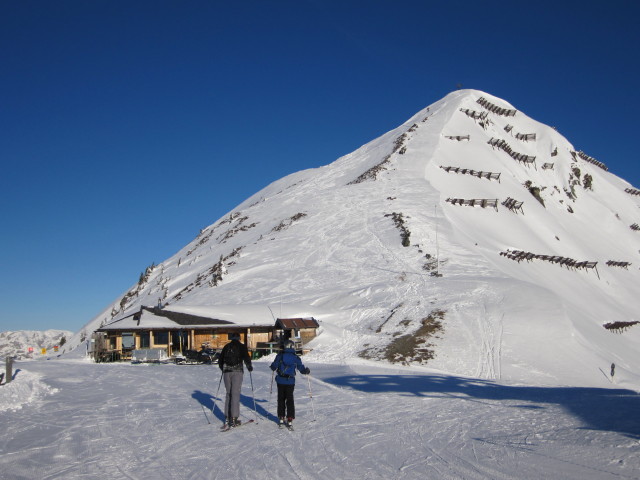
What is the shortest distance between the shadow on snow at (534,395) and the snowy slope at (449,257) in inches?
259

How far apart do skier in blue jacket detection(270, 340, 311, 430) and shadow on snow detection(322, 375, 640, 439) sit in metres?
5.41

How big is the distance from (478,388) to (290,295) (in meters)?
29.6

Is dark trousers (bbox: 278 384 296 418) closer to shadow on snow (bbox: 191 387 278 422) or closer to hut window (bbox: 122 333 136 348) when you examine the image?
shadow on snow (bbox: 191 387 278 422)

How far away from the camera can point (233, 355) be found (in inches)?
422

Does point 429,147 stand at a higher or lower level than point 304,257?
higher

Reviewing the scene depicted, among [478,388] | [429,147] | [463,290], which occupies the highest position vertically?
[429,147]

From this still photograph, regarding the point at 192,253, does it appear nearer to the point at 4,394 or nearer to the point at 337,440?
the point at 4,394

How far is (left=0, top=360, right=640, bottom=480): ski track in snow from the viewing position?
7.41 metres

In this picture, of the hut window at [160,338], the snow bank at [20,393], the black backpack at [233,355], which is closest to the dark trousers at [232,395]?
the black backpack at [233,355]

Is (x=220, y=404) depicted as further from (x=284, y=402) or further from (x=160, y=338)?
(x=160, y=338)

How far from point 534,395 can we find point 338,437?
25.1ft

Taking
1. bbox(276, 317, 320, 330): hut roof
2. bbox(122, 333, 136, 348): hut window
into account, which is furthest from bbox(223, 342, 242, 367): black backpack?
bbox(122, 333, 136, 348): hut window

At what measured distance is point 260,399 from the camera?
14.2m

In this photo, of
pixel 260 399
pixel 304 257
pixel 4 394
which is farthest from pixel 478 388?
pixel 304 257
